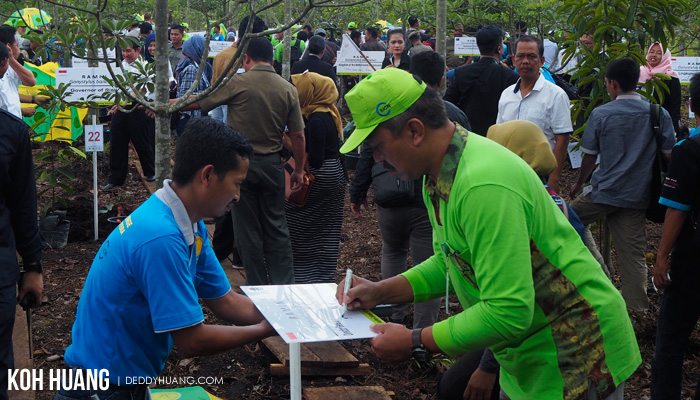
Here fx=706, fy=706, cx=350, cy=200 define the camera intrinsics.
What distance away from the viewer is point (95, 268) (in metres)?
2.48

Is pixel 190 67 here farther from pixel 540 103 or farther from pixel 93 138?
pixel 540 103

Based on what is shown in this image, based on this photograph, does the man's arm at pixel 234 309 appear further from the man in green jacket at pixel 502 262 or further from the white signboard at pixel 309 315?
the man in green jacket at pixel 502 262

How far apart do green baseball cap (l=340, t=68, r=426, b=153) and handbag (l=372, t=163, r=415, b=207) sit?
8.33ft

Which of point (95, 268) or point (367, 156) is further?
point (367, 156)

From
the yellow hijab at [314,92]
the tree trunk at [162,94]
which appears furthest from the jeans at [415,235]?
the tree trunk at [162,94]

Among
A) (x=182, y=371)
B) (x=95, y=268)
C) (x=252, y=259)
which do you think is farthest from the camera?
(x=252, y=259)

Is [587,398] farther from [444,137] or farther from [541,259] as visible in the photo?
[444,137]

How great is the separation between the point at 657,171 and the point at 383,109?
3.87 m

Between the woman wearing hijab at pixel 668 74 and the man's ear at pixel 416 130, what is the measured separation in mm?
6152

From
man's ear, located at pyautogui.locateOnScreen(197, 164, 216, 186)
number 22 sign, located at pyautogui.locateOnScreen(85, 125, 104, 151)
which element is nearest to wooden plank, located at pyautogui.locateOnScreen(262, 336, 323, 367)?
man's ear, located at pyautogui.locateOnScreen(197, 164, 216, 186)

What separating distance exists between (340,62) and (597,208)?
6.72 meters

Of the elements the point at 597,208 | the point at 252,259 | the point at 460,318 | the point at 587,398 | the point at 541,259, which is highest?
the point at 541,259

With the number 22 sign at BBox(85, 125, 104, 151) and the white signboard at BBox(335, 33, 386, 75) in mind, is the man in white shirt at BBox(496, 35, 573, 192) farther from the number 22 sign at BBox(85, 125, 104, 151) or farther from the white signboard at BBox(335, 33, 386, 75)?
the white signboard at BBox(335, 33, 386, 75)

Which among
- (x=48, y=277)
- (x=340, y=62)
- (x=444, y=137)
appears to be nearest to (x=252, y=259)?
(x=48, y=277)
